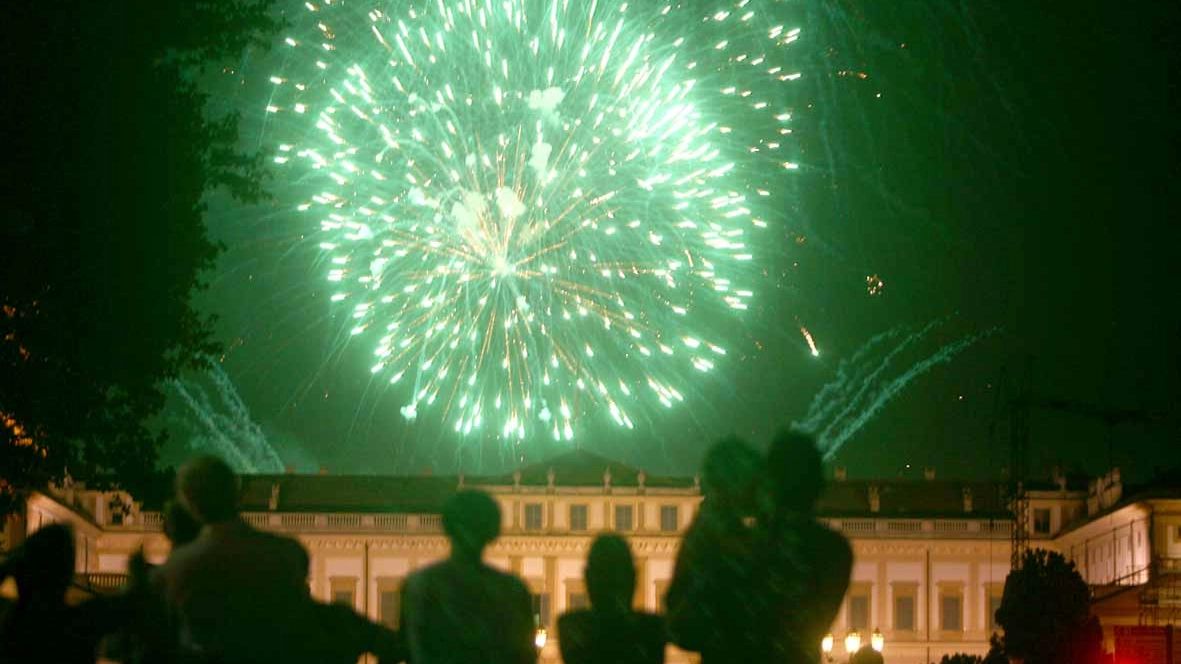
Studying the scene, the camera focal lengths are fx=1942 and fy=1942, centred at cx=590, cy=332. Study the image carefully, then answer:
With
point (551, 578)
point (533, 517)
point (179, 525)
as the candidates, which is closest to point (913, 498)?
point (551, 578)

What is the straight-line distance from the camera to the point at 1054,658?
31.2 metres

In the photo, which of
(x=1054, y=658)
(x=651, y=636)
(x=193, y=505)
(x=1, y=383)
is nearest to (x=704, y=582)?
(x=651, y=636)

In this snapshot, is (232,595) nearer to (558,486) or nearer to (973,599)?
(558,486)

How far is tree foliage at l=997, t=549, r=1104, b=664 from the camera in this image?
110ft

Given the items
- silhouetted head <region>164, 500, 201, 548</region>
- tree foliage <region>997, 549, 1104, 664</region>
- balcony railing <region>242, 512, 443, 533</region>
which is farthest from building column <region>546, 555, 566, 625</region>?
silhouetted head <region>164, 500, 201, 548</region>

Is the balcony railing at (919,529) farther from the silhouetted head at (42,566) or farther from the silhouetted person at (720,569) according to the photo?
the silhouetted head at (42,566)

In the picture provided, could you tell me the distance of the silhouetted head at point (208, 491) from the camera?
661 cm

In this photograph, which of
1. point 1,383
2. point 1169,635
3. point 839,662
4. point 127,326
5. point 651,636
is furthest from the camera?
point 839,662

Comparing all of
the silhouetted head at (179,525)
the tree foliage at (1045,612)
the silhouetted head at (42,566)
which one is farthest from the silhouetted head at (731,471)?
the tree foliage at (1045,612)

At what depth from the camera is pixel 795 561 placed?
6.47 metres

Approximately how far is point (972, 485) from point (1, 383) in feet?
227

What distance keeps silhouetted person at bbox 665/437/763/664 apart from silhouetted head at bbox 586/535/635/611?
29 cm

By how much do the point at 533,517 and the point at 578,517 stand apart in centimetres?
185

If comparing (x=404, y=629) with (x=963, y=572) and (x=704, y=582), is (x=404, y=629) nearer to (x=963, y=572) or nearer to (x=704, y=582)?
(x=704, y=582)
